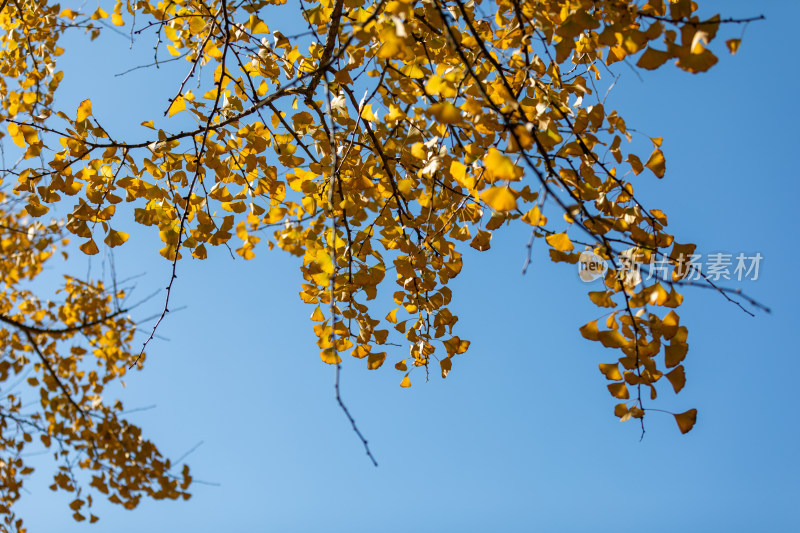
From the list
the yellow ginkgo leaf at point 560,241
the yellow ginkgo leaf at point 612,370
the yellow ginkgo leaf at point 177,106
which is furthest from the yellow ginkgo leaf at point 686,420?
the yellow ginkgo leaf at point 177,106

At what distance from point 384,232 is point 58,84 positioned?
216cm

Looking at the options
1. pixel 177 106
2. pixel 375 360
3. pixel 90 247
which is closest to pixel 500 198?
pixel 375 360

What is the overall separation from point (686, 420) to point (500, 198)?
2.21ft

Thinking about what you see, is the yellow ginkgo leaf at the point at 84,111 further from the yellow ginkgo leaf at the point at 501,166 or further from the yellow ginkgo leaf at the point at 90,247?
the yellow ginkgo leaf at the point at 501,166

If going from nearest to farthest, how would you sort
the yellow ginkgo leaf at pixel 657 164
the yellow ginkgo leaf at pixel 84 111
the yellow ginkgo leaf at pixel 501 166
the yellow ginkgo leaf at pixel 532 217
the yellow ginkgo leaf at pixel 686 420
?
the yellow ginkgo leaf at pixel 501 166 → the yellow ginkgo leaf at pixel 532 217 → the yellow ginkgo leaf at pixel 686 420 → the yellow ginkgo leaf at pixel 657 164 → the yellow ginkgo leaf at pixel 84 111

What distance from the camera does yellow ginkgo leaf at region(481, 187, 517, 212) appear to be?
850 mm

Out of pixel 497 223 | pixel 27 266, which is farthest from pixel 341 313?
pixel 27 266

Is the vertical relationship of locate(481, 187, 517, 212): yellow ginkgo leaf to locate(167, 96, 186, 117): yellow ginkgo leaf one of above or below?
below

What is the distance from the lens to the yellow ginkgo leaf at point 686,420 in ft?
3.76

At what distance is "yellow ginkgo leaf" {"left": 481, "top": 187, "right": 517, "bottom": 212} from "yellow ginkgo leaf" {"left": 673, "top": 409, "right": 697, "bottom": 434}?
64cm

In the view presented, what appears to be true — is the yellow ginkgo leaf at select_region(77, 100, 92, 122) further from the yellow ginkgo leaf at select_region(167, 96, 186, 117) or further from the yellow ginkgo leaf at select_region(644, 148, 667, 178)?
the yellow ginkgo leaf at select_region(644, 148, 667, 178)

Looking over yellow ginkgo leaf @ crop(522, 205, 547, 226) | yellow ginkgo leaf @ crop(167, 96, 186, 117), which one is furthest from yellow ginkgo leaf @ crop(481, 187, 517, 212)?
yellow ginkgo leaf @ crop(167, 96, 186, 117)

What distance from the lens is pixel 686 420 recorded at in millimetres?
1157

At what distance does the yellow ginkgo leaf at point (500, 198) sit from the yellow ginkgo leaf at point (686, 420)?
643 millimetres
